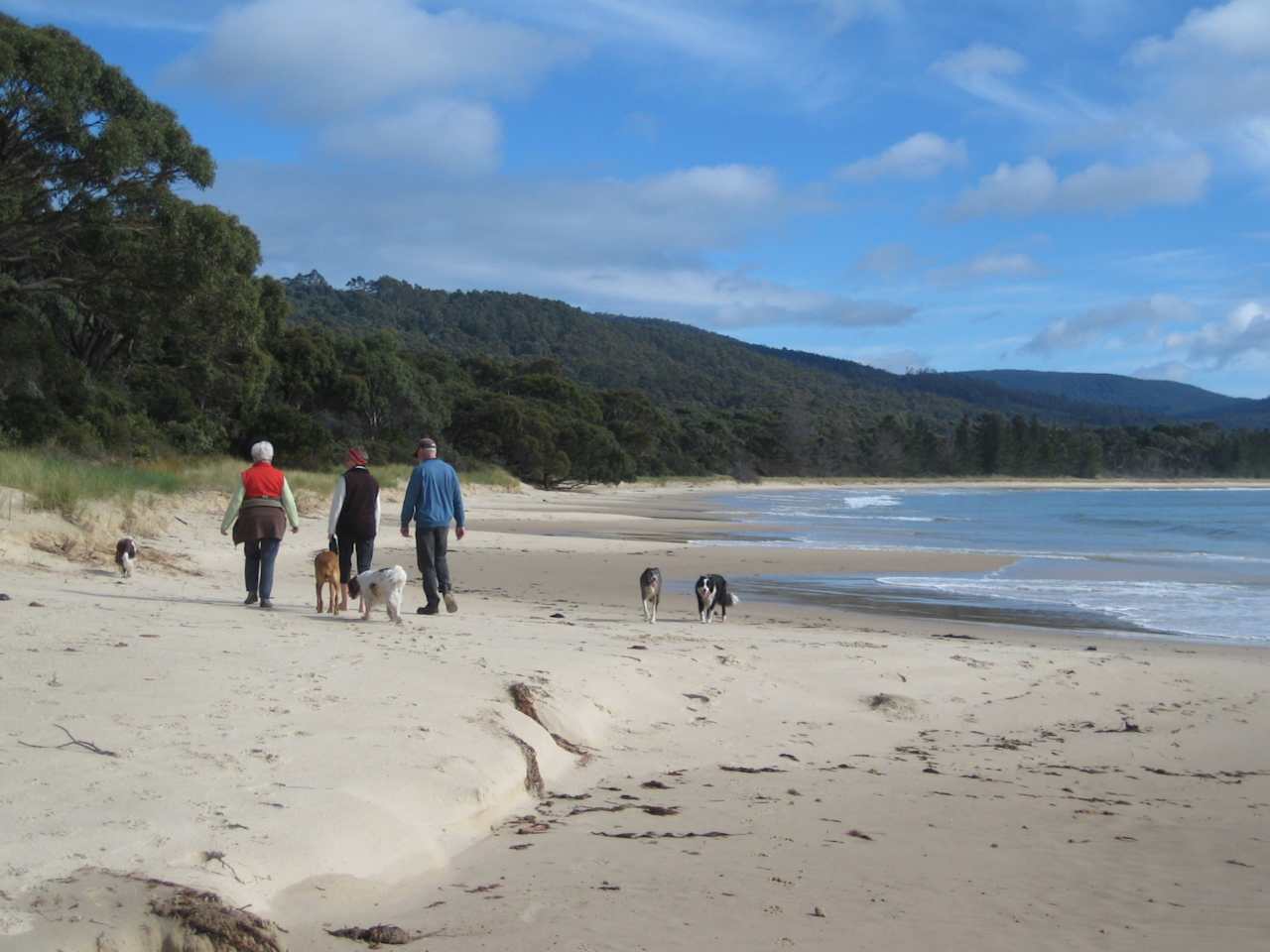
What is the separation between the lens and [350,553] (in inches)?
389

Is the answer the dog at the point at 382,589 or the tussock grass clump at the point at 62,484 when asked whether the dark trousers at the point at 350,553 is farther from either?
the tussock grass clump at the point at 62,484

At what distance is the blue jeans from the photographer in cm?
962

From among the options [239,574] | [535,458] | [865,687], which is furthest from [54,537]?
[535,458]

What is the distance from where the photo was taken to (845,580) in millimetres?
18031

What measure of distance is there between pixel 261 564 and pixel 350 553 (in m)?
0.76

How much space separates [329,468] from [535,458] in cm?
1940

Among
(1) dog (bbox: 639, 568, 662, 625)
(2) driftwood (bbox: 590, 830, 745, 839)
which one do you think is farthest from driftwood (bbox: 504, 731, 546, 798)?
(1) dog (bbox: 639, 568, 662, 625)

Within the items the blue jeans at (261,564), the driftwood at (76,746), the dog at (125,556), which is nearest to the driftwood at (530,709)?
the driftwood at (76,746)

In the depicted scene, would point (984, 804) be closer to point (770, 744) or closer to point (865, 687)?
point (770, 744)

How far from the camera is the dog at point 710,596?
12.1 metres

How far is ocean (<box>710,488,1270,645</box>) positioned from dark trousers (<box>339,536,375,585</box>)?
22.9 feet

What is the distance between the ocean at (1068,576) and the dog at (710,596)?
2.95 metres

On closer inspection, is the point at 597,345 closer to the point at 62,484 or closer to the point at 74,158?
the point at 74,158

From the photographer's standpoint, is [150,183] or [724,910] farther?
[150,183]
